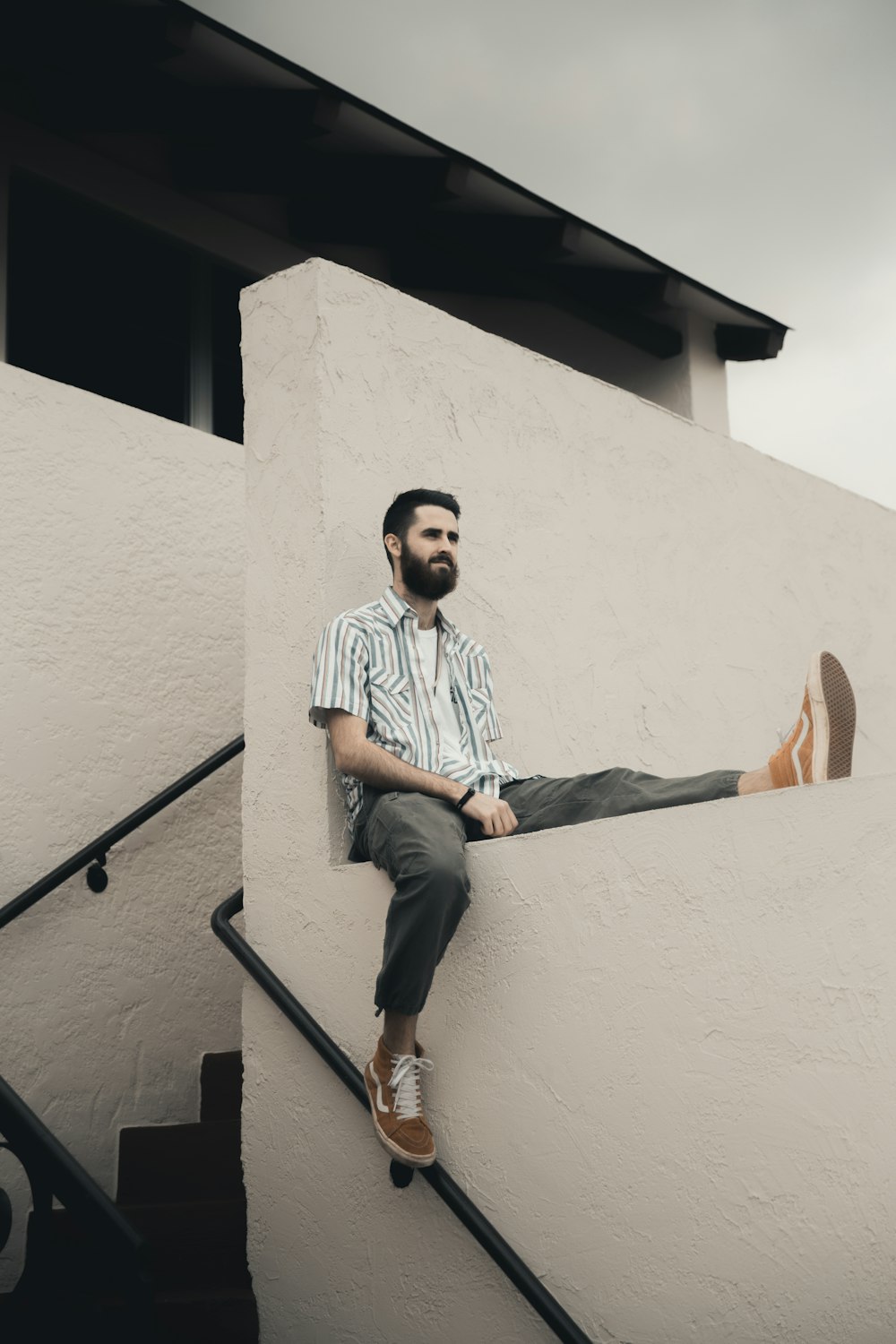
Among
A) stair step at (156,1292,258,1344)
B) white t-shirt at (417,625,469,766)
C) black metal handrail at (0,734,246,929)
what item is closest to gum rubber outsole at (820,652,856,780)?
white t-shirt at (417,625,469,766)

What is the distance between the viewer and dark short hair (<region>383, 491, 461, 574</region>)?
3162 millimetres

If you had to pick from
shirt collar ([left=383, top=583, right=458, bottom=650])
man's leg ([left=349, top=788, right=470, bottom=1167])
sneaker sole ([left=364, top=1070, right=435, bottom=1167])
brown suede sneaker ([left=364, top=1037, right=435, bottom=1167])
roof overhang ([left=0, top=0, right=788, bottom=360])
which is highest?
roof overhang ([left=0, top=0, right=788, bottom=360])

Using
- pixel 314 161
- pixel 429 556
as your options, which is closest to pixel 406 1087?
pixel 429 556

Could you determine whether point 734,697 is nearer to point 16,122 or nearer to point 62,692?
point 62,692

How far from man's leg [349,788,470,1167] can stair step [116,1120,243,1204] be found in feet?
3.36

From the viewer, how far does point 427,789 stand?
2.77 metres

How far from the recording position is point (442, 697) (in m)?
3.10

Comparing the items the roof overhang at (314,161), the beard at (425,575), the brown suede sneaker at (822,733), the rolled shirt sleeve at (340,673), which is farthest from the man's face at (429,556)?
the roof overhang at (314,161)

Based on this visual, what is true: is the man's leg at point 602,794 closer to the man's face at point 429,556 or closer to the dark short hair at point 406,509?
the man's face at point 429,556

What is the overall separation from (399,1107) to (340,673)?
3.19 ft

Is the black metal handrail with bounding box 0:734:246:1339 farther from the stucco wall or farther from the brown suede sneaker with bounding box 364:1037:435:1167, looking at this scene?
the stucco wall

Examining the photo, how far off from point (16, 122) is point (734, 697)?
3.53m

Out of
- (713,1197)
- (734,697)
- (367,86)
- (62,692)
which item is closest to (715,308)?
(367,86)

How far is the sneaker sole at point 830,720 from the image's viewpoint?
2.47 meters
